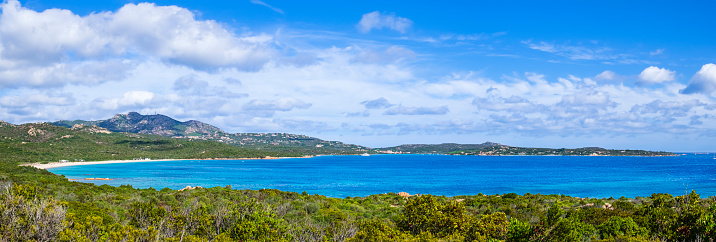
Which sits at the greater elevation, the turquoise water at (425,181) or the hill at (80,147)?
the hill at (80,147)

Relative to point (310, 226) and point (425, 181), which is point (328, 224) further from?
point (425, 181)

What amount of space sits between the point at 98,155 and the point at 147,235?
469ft

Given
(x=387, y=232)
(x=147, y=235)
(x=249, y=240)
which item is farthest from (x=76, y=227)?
(x=387, y=232)

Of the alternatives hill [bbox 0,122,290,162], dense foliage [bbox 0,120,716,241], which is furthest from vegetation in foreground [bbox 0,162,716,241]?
hill [bbox 0,122,290,162]

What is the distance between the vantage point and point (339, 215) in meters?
19.1

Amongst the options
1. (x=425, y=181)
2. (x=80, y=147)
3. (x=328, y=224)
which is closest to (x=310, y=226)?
(x=328, y=224)

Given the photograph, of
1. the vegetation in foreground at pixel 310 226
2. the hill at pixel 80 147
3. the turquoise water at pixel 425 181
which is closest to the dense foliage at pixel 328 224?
the vegetation in foreground at pixel 310 226

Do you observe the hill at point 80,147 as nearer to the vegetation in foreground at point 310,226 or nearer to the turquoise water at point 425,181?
the turquoise water at point 425,181

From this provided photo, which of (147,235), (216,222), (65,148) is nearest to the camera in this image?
(147,235)

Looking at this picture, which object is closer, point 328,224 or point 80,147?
point 328,224

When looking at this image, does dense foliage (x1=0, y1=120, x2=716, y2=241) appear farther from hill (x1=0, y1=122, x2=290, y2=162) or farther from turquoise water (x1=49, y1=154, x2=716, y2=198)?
hill (x1=0, y1=122, x2=290, y2=162)

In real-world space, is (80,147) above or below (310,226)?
above

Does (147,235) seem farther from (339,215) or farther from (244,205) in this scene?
(339,215)

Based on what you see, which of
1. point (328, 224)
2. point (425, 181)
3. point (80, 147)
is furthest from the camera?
point (80, 147)
